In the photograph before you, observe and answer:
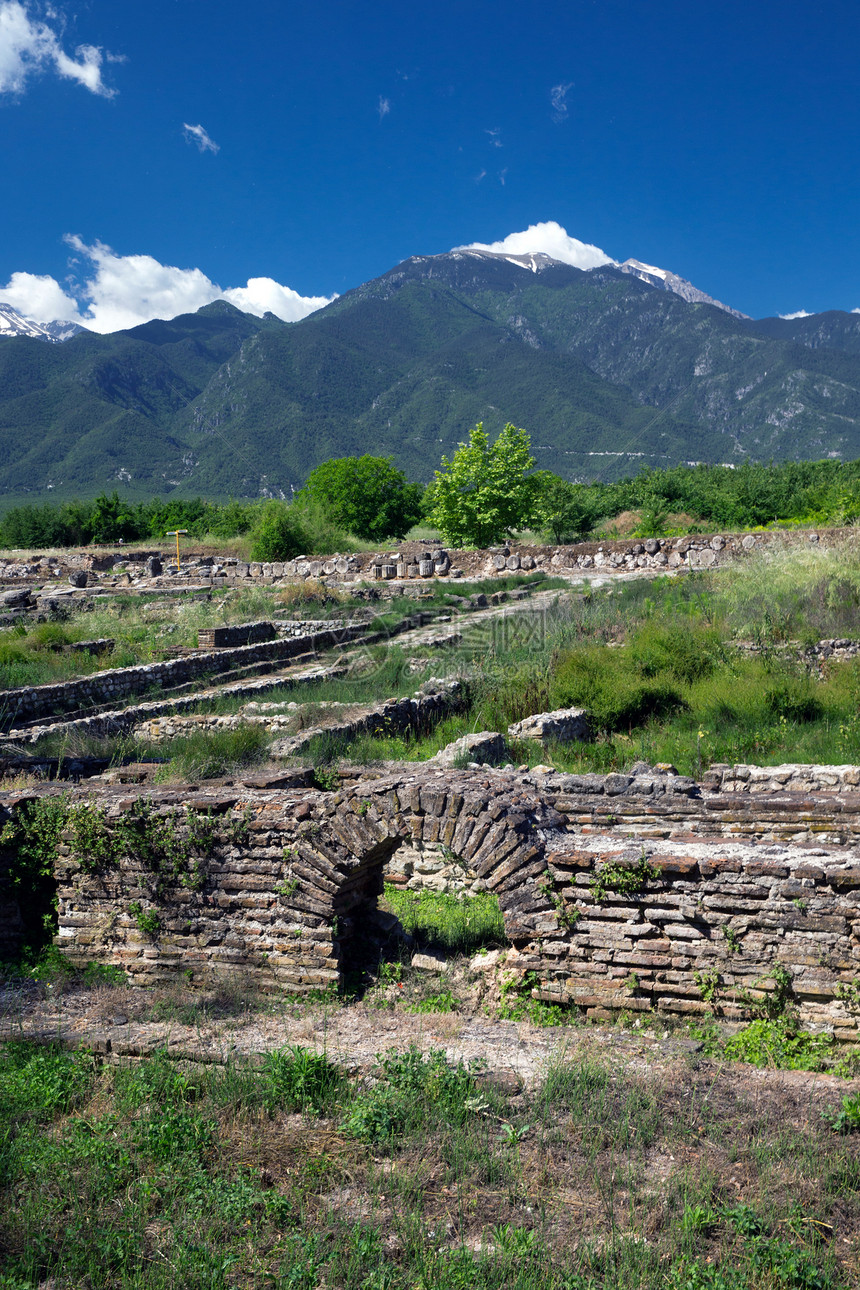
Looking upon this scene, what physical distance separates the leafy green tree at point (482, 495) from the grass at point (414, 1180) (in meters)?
34.5

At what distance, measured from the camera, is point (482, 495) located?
125ft

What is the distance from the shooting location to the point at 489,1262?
10.6 ft

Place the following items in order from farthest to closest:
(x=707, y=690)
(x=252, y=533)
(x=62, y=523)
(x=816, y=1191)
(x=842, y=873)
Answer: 1. (x=62, y=523)
2. (x=252, y=533)
3. (x=707, y=690)
4. (x=842, y=873)
5. (x=816, y=1191)

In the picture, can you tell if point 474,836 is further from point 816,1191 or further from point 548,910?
point 816,1191

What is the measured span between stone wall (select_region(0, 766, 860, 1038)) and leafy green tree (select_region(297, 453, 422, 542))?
4563 cm

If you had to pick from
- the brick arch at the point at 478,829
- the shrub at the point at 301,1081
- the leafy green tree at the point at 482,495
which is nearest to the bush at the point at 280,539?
the leafy green tree at the point at 482,495

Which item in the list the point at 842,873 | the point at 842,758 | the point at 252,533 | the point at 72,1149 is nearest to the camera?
the point at 72,1149

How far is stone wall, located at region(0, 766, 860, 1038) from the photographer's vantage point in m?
4.92

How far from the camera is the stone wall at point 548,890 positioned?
16.1ft

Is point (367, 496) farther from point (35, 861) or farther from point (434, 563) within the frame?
point (35, 861)

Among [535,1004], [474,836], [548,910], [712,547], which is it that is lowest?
[535,1004]

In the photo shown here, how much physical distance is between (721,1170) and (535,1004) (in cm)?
187

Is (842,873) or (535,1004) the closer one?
(842,873)

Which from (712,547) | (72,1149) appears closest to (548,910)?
(72,1149)
